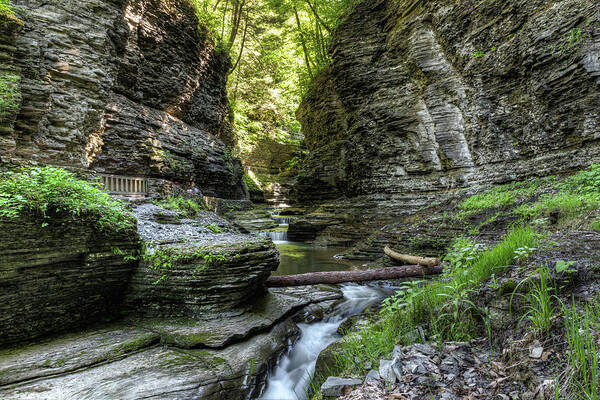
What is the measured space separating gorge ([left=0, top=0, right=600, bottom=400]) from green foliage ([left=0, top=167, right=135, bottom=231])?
0.04 m

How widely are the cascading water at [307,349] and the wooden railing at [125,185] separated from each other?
937 centimetres

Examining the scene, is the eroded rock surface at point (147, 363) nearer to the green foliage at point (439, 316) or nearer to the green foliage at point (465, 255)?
the green foliage at point (439, 316)

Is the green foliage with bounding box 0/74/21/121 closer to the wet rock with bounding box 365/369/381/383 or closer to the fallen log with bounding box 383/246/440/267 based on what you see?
the wet rock with bounding box 365/369/381/383

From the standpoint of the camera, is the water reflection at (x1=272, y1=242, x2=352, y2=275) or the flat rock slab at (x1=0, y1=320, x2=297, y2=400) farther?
the water reflection at (x1=272, y1=242, x2=352, y2=275)

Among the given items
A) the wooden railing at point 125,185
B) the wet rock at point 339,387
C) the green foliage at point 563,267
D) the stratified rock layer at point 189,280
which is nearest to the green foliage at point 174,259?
the stratified rock layer at point 189,280

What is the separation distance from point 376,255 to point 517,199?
4.69 m

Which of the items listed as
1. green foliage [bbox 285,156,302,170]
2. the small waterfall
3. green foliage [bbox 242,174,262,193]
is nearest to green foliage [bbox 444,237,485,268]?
the small waterfall

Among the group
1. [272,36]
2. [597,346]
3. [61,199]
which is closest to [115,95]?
[61,199]

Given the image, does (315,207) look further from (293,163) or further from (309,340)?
(293,163)

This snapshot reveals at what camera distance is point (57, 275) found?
3.76m

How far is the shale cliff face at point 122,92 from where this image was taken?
23.0ft

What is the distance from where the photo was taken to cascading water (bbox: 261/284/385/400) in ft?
12.2

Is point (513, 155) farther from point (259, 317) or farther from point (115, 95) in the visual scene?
point (115, 95)

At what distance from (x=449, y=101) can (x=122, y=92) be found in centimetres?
1495
